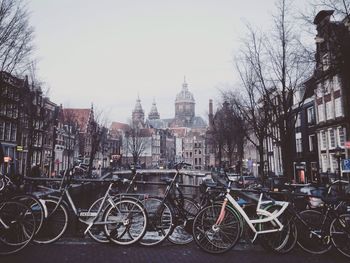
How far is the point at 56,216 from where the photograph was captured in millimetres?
6129

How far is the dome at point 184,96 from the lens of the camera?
187 m

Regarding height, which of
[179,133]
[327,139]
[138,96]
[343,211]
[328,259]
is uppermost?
[138,96]

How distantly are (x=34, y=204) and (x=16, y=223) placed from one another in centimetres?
42

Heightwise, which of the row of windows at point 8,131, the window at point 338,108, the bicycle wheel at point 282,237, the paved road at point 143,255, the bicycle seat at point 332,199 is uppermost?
the window at point 338,108

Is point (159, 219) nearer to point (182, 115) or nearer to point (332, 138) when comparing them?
point (332, 138)

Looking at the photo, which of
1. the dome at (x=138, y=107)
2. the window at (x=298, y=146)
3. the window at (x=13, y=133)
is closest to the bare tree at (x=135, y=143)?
the window at (x=13, y=133)

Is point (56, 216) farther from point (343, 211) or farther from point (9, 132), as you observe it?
point (9, 132)

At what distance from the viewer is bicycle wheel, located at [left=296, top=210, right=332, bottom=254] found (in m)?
5.85

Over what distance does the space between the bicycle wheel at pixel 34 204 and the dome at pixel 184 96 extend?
595 feet

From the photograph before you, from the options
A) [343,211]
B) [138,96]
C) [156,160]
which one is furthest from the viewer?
[138,96]

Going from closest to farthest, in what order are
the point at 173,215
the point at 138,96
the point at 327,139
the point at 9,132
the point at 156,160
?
the point at 173,215
the point at 327,139
the point at 9,132
the point at 156,160
the point at 138,96

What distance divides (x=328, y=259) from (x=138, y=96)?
6488 inches

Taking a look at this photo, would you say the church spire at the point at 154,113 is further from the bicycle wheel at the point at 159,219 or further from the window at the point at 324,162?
the bicycle wheel at the point at 159,219

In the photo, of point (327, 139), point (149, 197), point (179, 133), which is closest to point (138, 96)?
point (179, 133)
